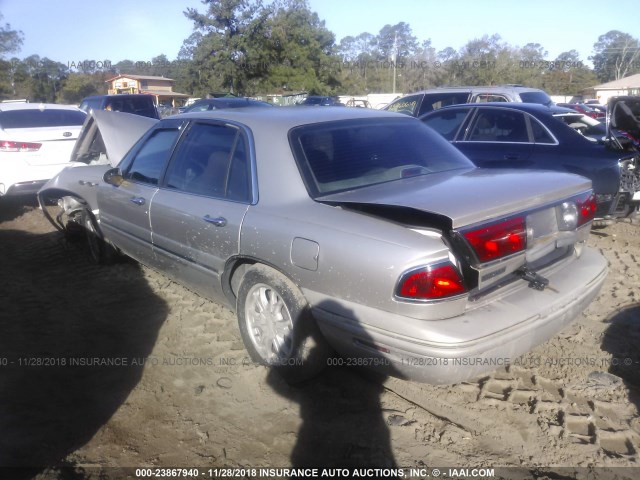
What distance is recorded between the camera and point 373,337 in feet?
8.42

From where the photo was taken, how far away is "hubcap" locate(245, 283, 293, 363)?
10.2 ft

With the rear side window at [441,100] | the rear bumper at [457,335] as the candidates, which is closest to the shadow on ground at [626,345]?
the rear bumper at [457,335]

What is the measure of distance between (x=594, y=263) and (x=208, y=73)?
4217 cm

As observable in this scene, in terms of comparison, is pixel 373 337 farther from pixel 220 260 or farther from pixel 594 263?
pixel 594 263

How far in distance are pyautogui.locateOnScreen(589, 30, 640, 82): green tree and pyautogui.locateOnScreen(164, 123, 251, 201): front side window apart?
8034 centimetres

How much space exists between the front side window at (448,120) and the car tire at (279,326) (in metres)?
4.26

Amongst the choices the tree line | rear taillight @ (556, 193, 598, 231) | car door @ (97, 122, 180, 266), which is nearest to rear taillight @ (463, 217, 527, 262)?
rear taillight @ (556, 193, 598, 231)

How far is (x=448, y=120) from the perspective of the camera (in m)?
7.15

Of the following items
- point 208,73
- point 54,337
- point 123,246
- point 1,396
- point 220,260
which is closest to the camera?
point 1,396

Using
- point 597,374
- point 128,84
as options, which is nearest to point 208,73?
point 128,84

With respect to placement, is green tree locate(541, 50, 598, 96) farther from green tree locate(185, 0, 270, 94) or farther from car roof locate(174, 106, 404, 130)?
car roof locate(174, 106, 404, 130)

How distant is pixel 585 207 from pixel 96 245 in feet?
14.8

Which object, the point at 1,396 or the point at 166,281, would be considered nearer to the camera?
the point at 1,396

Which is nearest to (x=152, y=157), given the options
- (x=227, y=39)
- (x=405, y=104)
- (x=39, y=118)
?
(x=39, y=118)
